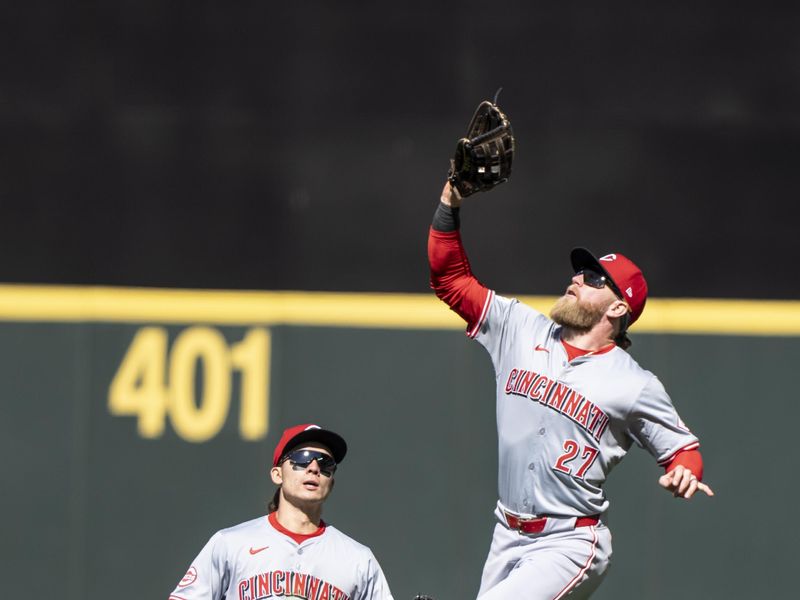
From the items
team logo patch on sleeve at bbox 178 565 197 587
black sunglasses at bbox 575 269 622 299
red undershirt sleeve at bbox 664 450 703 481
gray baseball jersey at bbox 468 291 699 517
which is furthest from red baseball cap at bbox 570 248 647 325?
team logo patch on sleeve at bbox 178 565 197 587

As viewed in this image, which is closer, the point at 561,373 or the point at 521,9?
the point at 561,373

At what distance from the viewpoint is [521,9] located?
A: 18.4ft

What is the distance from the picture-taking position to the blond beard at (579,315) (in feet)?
13.4

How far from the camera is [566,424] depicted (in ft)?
12.9

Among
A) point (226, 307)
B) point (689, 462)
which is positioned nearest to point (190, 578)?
point (689, 462)

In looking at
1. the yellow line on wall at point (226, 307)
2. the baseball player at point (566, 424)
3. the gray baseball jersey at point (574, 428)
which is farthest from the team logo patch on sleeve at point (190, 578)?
the yellow line on wall at point (226, 307)

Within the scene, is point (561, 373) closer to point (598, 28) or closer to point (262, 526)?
point (262, 526)

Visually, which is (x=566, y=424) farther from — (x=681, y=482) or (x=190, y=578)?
(x=190, y=578)

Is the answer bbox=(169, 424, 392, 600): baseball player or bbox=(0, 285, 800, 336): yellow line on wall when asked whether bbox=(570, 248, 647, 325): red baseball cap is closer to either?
bbox=(169, 424, 392, 600): baseball player

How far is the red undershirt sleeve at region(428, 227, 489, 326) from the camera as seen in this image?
13.4ft

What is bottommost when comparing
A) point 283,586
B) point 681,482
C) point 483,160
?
point 283,586

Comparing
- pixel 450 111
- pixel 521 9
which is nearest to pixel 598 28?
pixel 521 9

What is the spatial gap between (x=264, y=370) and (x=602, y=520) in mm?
1982

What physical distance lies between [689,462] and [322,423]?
206 centimetres
